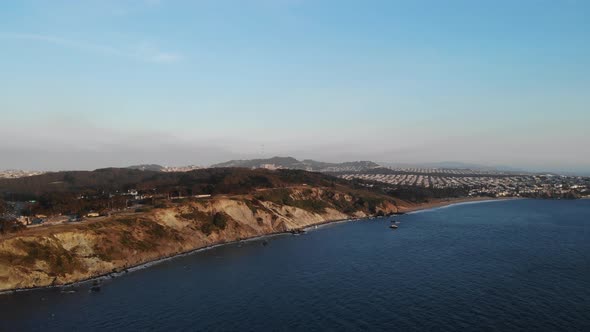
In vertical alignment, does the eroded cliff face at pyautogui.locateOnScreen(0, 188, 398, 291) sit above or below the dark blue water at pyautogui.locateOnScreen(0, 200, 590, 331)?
above

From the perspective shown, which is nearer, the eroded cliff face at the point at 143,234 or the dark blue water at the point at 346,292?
the dark blue water at the point at 346,292

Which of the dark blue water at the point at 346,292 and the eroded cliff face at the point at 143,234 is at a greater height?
the eroded cliff face at the point at 143,234

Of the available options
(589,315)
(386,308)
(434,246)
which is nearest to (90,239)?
(386,308)

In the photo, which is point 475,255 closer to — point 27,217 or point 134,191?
point 27,217

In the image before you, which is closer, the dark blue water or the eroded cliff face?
the dark blue water

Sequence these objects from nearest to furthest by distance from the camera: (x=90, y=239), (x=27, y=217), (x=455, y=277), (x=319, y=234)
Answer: (x=455, y=277), (x=90, y=239), (x=27, y=217), (x=319, y=234)
